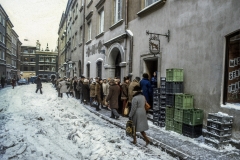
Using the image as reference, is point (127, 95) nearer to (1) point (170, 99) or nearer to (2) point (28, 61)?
(1) point (170, 99)

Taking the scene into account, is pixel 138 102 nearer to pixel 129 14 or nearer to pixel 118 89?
pixel 118 89

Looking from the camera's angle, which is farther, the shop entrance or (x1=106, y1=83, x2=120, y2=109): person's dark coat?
the shop entrance

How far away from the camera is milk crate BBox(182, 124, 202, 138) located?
605 cm

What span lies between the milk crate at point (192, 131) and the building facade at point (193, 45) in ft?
1.28

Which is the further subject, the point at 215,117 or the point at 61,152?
the point at 215,117

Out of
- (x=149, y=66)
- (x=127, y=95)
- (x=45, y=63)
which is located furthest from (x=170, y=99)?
(x=45, y=63)

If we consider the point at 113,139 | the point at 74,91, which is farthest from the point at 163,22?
the point at 74,91

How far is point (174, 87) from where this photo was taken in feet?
22.8

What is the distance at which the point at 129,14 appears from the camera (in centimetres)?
1130

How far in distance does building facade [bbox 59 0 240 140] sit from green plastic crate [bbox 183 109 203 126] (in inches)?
6.8

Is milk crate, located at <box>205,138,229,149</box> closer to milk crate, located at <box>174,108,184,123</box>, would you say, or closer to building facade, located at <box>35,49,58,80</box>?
milk crate, located at <box>174,108,184,123</box>

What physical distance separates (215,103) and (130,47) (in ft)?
19.0

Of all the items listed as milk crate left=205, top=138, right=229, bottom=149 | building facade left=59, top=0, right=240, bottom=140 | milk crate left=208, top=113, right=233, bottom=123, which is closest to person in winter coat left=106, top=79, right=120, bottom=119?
building facade left=59, top=0, right=240, bottom=140

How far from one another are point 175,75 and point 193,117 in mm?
1547
